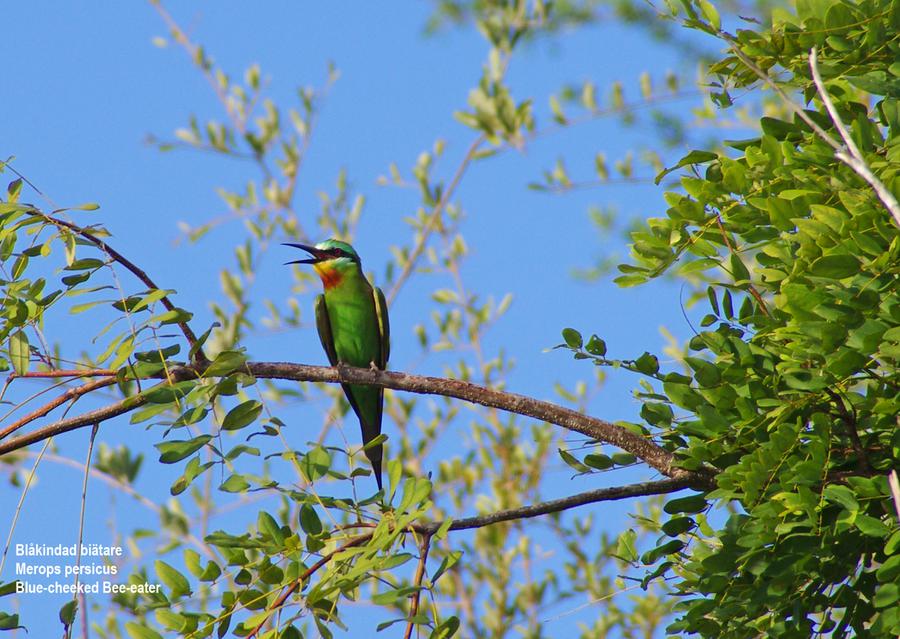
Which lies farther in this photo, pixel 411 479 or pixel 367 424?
pixel 367 424

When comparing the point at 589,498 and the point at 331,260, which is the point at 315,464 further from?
the point at 331,260

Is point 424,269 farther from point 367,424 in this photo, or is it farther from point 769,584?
point 769,584

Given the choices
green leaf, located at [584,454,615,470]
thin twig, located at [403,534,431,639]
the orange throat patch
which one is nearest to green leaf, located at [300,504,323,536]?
thin twig, located at [403,534,431,639]

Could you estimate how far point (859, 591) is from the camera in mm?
2420

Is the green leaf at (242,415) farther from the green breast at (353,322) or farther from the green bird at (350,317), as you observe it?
the green breast at (353,322)

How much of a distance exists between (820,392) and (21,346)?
1.73 metres

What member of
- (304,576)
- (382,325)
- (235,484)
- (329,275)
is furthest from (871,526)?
(329,275)

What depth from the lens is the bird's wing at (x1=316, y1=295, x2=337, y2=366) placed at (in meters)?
5.93

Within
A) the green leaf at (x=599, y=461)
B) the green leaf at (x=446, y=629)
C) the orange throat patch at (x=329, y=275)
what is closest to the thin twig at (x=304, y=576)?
the green leaf at (x=446, y=629)

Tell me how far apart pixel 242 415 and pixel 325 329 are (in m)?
3.44

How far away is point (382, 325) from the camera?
590 centimetres

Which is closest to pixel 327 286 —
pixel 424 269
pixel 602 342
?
pixel 424 269

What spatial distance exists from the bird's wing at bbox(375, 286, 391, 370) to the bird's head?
23cm

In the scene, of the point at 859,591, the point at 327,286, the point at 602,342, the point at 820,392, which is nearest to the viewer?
the point at 820,392
